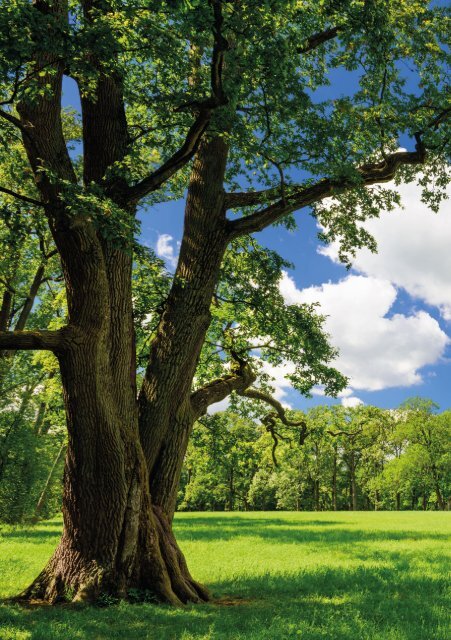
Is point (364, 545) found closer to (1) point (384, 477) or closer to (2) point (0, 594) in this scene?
(2) point (0, 594)

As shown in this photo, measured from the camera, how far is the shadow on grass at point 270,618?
6039 millimetres

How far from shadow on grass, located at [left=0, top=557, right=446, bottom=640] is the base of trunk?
458 millimetres

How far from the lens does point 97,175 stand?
9062 mm

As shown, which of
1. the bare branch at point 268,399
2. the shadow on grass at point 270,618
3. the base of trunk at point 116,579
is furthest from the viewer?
the bare branch at point 268,399

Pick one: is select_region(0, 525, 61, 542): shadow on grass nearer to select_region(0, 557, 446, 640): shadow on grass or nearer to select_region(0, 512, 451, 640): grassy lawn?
select_region(0, 512, 451, 640): grassy lawn

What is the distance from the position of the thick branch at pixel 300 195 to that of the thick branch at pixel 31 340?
413cm

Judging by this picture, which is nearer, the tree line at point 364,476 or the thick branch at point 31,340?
the thick branch at point 31,340

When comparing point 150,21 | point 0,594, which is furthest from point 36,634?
point 150,21

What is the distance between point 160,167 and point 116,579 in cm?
660

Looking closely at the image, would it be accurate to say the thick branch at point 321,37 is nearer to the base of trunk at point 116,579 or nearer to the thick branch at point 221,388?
the thick branch at point 221,388

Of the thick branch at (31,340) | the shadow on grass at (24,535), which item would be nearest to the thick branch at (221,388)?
the thick branch at (31,340)

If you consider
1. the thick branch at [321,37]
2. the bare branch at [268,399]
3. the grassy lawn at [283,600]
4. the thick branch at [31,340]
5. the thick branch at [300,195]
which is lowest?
the grassy lawn at [283,600]

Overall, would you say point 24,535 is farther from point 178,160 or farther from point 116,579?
point 178,160

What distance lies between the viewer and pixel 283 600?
867 cm
